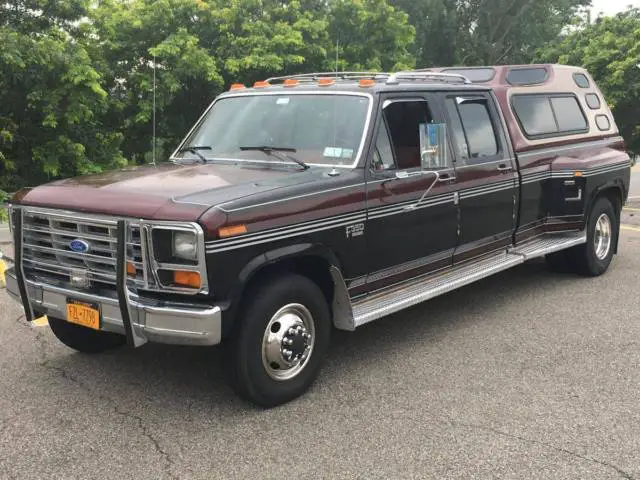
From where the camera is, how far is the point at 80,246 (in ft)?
12.9

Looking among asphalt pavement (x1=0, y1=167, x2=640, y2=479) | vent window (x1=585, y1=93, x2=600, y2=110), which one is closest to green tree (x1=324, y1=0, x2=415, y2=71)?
A: vent window (x1=585, y1=93, x2=600, y2=110)

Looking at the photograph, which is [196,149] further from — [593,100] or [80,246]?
[593,100]

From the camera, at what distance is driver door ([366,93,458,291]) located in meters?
4.67

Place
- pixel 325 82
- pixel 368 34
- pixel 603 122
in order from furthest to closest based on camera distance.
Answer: pixel 368 34
pixel 603 122
pixel 325 82

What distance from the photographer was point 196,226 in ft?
11.5

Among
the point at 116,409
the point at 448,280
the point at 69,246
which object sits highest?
the point at 69,246

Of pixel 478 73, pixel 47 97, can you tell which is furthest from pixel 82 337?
pixel 47 97

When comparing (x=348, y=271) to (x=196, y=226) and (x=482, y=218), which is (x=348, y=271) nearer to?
(x=196, y=226)

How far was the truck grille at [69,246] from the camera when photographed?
3.73 meters

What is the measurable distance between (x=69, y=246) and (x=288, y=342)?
146cm

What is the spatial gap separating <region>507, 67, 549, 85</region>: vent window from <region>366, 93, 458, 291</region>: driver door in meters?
2.20

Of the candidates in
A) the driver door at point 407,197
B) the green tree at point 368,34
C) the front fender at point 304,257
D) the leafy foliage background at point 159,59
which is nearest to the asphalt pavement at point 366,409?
the front fender at point 304,257

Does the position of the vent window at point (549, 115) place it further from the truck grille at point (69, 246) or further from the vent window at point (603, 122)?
the truck grille at point (69, 246)

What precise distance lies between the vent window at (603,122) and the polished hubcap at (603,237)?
3.83 ft
